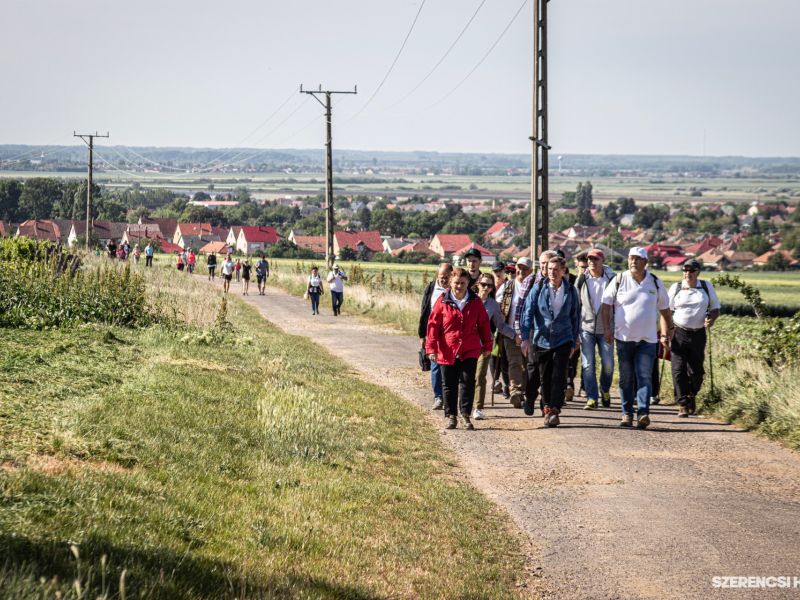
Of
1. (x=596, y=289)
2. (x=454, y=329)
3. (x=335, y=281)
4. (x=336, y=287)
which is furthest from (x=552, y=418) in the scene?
(x=336, y=287)

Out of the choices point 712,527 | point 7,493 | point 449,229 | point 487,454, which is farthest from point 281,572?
point 449,229

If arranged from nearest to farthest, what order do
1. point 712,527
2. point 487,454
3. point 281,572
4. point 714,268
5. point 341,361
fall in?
1. point 281,572
2. point 712,527
3. point 487,454
4. point 341,361
5. point 714,268

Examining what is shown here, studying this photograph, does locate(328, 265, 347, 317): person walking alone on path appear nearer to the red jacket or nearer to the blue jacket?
the blue jacket

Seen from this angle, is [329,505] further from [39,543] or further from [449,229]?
[449,229]

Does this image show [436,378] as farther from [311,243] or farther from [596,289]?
[311,243]

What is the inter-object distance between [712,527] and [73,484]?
4488 mm

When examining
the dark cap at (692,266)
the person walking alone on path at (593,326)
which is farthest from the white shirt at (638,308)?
the person walking alone on path at (593,326)

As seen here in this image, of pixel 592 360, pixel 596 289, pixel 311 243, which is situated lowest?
pixel 311 243

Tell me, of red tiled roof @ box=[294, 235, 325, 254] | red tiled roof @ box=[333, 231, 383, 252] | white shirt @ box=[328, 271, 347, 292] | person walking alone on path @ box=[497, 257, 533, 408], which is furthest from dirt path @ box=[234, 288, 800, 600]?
red tiled roof @ box=[333, 231, 383, 252]

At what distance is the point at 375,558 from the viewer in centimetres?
695

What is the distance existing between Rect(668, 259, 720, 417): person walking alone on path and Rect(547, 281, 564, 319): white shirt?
1.59 m

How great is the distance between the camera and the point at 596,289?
1414cm

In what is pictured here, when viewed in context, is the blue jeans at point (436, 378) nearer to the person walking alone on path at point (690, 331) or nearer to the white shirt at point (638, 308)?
the white shirt at point (638, 308)

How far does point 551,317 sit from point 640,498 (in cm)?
401
